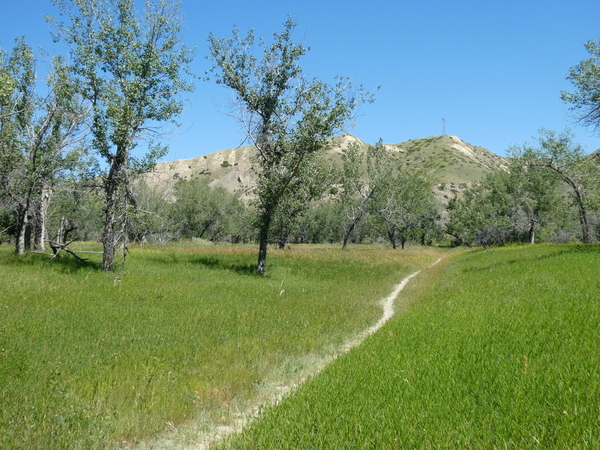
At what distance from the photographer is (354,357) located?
23.5 ft

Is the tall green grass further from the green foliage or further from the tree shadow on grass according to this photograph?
the green foliage

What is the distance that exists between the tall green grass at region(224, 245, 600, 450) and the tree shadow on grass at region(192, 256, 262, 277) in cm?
1460

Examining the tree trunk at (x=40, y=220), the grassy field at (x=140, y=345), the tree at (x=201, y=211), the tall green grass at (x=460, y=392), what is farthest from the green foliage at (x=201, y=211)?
the tall green grass at (x=460, y=392)

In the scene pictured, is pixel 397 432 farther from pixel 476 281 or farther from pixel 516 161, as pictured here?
pixel 516 161

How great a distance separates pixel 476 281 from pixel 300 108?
1285cm

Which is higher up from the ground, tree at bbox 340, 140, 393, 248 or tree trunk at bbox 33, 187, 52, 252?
tree at bbox 340, 140, 393, 248

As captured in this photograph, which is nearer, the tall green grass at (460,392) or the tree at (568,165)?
the tall green grass at (460,392)

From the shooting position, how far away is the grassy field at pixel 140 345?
5.54m

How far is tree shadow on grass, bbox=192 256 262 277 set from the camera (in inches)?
888

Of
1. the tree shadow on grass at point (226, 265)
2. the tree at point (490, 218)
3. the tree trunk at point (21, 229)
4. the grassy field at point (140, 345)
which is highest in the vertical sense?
the tree at point (490, 218)

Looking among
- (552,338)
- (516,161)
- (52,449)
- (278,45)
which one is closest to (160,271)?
(278,45)

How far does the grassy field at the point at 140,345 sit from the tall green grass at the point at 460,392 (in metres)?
1.82

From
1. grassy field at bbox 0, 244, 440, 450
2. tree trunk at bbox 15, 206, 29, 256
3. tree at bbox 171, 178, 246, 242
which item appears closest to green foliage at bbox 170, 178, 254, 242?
tree at bbox 171, 178, 246, 242

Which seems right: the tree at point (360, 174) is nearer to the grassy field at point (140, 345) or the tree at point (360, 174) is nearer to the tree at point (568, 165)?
the tree at point (568, 165)
